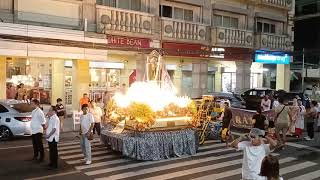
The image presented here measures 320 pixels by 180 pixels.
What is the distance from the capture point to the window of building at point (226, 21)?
1159 inches

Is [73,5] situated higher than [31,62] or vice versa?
[73,5]

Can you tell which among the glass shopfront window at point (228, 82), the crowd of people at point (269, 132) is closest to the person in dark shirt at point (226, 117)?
the crowd of people at point (269, 132)

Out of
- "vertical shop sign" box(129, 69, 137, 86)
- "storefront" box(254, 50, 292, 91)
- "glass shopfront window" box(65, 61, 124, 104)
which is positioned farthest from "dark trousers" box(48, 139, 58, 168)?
"storefront" box(254, 50, 292, 91)

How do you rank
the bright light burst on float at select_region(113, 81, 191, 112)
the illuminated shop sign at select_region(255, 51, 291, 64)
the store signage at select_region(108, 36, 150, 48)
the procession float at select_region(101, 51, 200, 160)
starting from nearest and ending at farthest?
1. the procession float at select_region(101, 51, 200, 160)
2. the bright light burst on float at select_region(113, 81, 191, 112)
3. the store signage at select_region(108, 36, 150, 48)
4. the illuminated shop sign at select_region(255, 51, 291, 64)

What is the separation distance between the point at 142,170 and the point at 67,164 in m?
2.17

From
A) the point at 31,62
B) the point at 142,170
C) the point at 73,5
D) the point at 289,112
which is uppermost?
the point at 73,5

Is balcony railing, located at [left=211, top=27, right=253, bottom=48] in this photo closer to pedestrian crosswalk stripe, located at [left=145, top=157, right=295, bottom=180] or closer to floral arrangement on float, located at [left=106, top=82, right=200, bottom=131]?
floral arrangement on float, located at [left=106, top=82, right=200, bottom=131]

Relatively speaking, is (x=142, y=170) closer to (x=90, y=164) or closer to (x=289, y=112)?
(x=90, y=164)

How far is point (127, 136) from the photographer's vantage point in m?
12.9

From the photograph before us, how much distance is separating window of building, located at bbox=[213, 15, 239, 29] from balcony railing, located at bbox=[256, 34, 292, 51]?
2.04 metres

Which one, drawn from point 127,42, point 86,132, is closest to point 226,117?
point 86,132

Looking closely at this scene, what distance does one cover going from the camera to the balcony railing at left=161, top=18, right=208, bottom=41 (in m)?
25.3

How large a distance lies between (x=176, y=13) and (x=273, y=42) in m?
9.90

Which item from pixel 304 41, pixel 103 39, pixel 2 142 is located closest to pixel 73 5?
pixel 103 39
